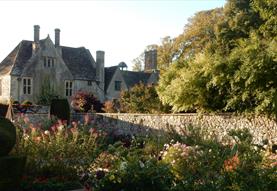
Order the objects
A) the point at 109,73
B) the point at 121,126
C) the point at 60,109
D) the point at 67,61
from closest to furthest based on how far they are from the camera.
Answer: the point at 121,126 → the point at 60,109 → the point at 67,61 → the point at 109,73

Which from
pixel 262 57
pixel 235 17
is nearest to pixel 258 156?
pixel 262 57

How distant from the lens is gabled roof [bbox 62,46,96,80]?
4044cm

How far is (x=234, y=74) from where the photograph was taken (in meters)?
14.6

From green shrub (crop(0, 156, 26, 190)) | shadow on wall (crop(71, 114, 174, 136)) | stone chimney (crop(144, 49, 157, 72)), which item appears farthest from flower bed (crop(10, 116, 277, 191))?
stone chimney (crop(144, 49, 157, 72))

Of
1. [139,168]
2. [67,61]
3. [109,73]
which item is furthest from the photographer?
[109,73]

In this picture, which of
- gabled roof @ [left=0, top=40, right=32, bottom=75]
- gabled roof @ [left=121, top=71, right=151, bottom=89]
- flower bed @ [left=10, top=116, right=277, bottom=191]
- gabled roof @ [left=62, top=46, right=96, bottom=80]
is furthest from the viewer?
gabled roof @ [left=121, top=71, right=151, bottom=89]

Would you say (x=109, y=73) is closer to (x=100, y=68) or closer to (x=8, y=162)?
(x=100, y=68)

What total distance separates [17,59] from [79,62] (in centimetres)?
656

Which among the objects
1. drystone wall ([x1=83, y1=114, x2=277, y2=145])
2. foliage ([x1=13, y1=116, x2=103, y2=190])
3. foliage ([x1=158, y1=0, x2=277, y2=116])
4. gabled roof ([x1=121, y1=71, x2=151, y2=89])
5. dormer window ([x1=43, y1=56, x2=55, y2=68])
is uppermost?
dormer window ([x1=43, y1=56, x2=55, y2=68])

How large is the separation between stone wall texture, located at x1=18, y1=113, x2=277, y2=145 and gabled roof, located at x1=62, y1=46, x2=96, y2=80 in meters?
15.1

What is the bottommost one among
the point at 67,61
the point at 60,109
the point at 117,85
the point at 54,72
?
the point at 60,109

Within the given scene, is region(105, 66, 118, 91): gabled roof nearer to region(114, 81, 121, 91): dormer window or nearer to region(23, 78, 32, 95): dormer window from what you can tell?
region(114, 81, 121, 91): dormer window

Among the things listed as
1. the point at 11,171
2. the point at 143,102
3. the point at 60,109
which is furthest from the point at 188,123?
the point at 11,171

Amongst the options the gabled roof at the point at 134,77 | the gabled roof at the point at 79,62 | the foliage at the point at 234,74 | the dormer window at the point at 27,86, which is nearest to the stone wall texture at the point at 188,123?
the foliage at the point at 234,74
